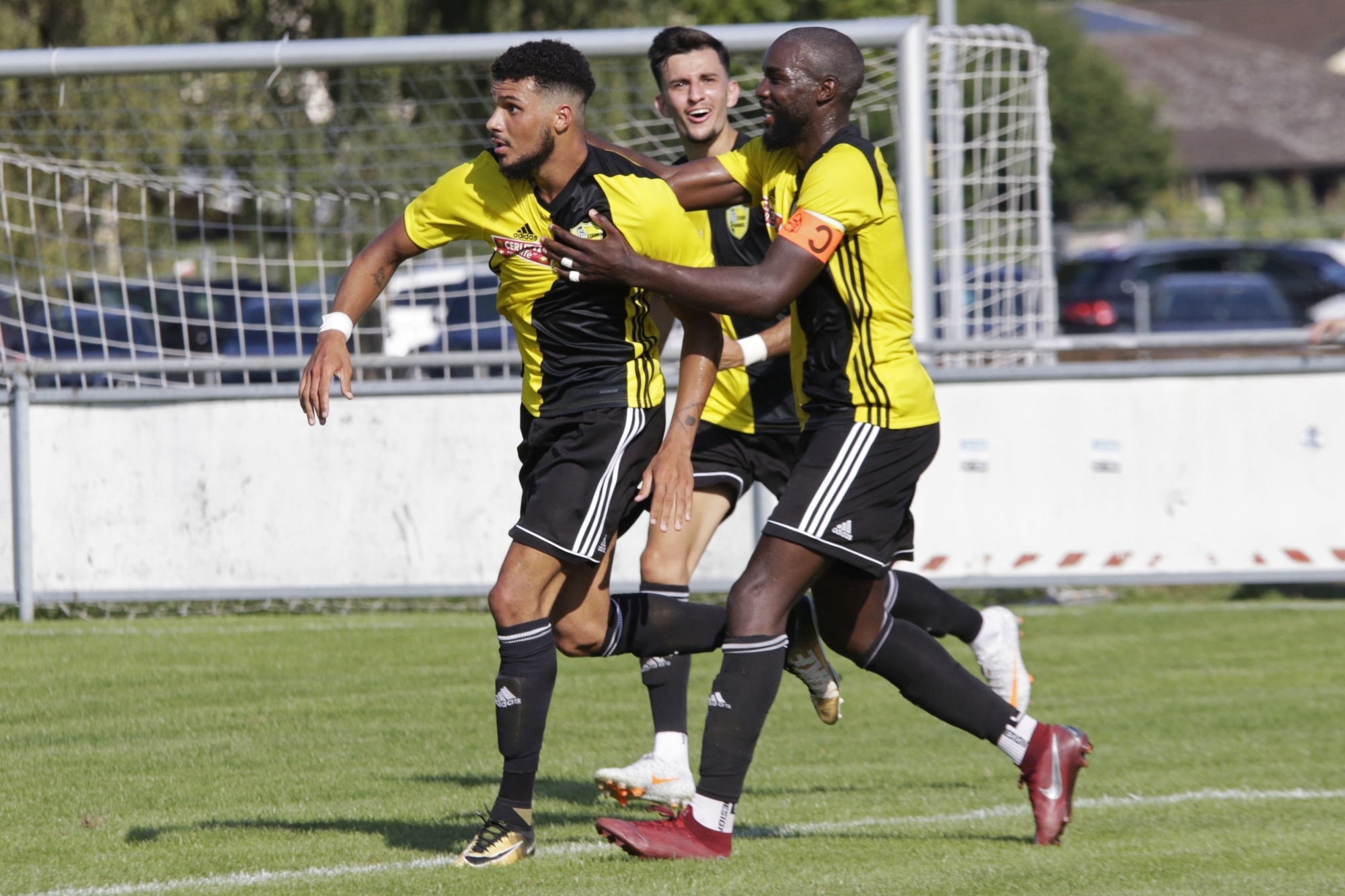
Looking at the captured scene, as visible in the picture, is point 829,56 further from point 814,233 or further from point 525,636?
point 525,636

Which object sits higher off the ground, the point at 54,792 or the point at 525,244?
the point at 525,244

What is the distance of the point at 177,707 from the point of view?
735 cm

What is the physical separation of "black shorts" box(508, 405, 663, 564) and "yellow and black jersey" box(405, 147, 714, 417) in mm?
52

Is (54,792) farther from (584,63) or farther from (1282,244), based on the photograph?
(1282,244)

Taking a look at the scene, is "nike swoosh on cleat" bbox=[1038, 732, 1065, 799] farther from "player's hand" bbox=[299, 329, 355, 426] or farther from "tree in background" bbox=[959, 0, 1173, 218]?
"tree in background" bbox=[959, 0, 1173, 218]

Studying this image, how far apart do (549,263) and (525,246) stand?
0.29 feet

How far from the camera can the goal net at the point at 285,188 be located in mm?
11297

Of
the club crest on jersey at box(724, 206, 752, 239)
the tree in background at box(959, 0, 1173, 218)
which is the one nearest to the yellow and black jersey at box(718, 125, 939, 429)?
the club crest on jersey at box(724, 206, 752, 239)

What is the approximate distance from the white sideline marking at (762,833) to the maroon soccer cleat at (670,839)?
29 centimetres

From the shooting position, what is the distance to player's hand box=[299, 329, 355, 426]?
4.51 metres

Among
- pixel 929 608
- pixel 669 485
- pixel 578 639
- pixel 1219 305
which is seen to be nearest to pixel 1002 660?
pixel 929 608

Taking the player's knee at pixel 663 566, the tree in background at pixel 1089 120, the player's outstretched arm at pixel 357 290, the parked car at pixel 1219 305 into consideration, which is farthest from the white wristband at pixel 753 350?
the tree in background at pixel 1089 120

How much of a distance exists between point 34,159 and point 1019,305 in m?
7.63

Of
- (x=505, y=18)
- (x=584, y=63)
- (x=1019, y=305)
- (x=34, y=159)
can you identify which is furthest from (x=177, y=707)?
(x=505, y=18)
